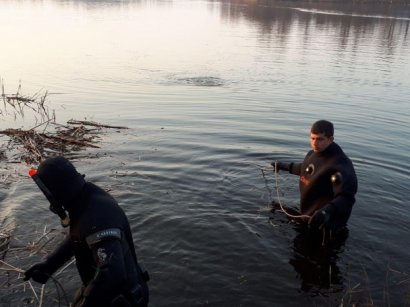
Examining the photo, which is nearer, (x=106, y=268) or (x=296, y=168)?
(x=106, y=268)

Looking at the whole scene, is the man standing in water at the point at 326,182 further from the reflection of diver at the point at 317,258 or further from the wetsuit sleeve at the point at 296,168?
the reflection of diver at the point at 317,258

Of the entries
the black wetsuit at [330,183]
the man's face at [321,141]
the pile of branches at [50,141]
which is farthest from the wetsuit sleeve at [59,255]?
the pile of branches at [50,141]

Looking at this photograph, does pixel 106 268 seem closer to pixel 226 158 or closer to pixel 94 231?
pixel 94 231

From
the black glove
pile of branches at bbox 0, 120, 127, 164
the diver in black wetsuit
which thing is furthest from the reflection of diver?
pile of branches at bbox 0, 120, 127, 164

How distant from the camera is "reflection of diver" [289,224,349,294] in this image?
22.2 ft

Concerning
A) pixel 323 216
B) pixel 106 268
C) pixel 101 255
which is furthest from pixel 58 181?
pixel 323 216

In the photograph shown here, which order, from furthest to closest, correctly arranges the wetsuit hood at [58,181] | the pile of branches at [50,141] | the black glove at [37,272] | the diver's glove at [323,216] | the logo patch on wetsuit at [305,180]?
the pile of branches at [50,141] < the logo patch on wetsuit at [305,180] < the diver's glove at [323,216] < the black glove at [37,272] < the wetsuit hood at [58,181]

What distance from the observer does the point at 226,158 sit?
490 inches

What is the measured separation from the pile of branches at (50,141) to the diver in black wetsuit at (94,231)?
8.23 meters

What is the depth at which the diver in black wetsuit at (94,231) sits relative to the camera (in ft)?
12.2

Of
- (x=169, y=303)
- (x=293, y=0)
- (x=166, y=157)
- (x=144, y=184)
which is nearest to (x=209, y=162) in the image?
(x=166, y=157)

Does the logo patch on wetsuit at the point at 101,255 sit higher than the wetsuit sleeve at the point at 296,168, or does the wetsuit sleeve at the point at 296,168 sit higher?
the logo patch on wetsuit at the point at 101,255

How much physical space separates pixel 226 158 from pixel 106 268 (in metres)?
8.92

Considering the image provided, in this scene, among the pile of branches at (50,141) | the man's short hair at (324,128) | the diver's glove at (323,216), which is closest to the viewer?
the diver's glove at (323,216)
